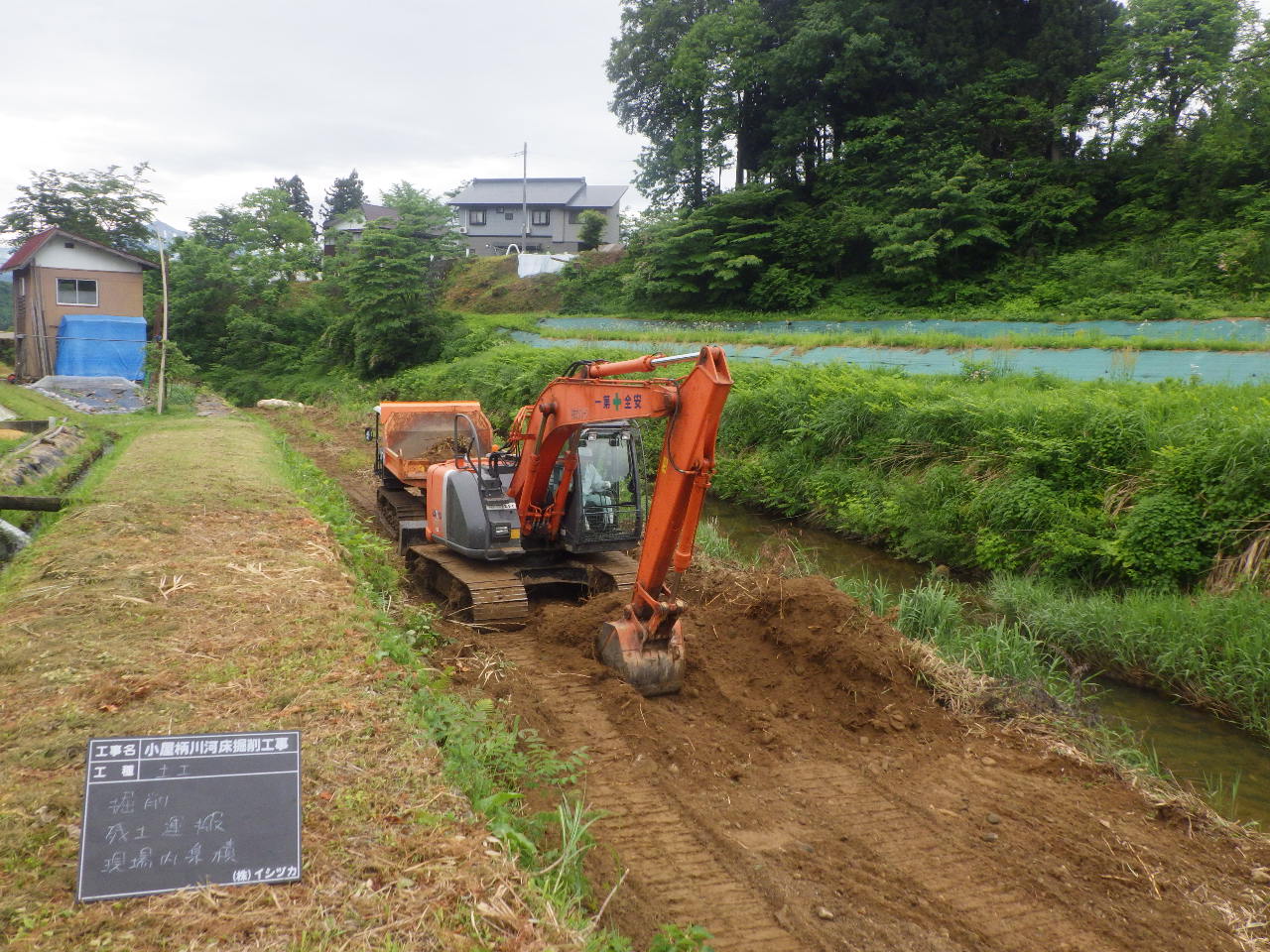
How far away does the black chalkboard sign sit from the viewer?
125 inches

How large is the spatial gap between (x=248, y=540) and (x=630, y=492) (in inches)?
145

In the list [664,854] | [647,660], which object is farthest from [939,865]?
[647,660]

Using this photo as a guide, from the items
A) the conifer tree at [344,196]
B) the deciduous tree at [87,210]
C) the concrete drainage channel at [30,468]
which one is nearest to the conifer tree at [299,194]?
the conifer tree at [344,196]

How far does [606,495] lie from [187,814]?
6.00 metres

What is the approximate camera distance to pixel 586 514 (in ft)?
29.4

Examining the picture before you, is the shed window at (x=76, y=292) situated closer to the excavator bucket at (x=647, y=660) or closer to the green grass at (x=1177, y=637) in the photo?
the excavator bucket at (x=647, y=660)

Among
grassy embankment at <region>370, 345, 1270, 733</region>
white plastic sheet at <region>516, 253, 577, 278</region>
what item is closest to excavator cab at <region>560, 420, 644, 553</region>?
grassy embankment at <region>370, 345, 1270, 733</region>

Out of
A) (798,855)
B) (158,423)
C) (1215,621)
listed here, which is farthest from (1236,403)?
(158,423)

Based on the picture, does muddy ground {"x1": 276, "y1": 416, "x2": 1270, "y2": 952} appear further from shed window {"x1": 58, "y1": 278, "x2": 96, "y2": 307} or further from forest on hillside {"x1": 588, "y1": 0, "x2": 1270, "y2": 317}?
shed window {"x1": 58, "y1": 278, "x2": 96, "y2": 307}

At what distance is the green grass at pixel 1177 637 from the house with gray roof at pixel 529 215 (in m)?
52.1

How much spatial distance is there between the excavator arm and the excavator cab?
83 cm

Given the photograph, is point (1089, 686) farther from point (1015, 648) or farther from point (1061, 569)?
point (1061, 569)

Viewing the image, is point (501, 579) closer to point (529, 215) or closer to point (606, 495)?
point (606, 495)

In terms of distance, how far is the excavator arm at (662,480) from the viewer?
625 cm
